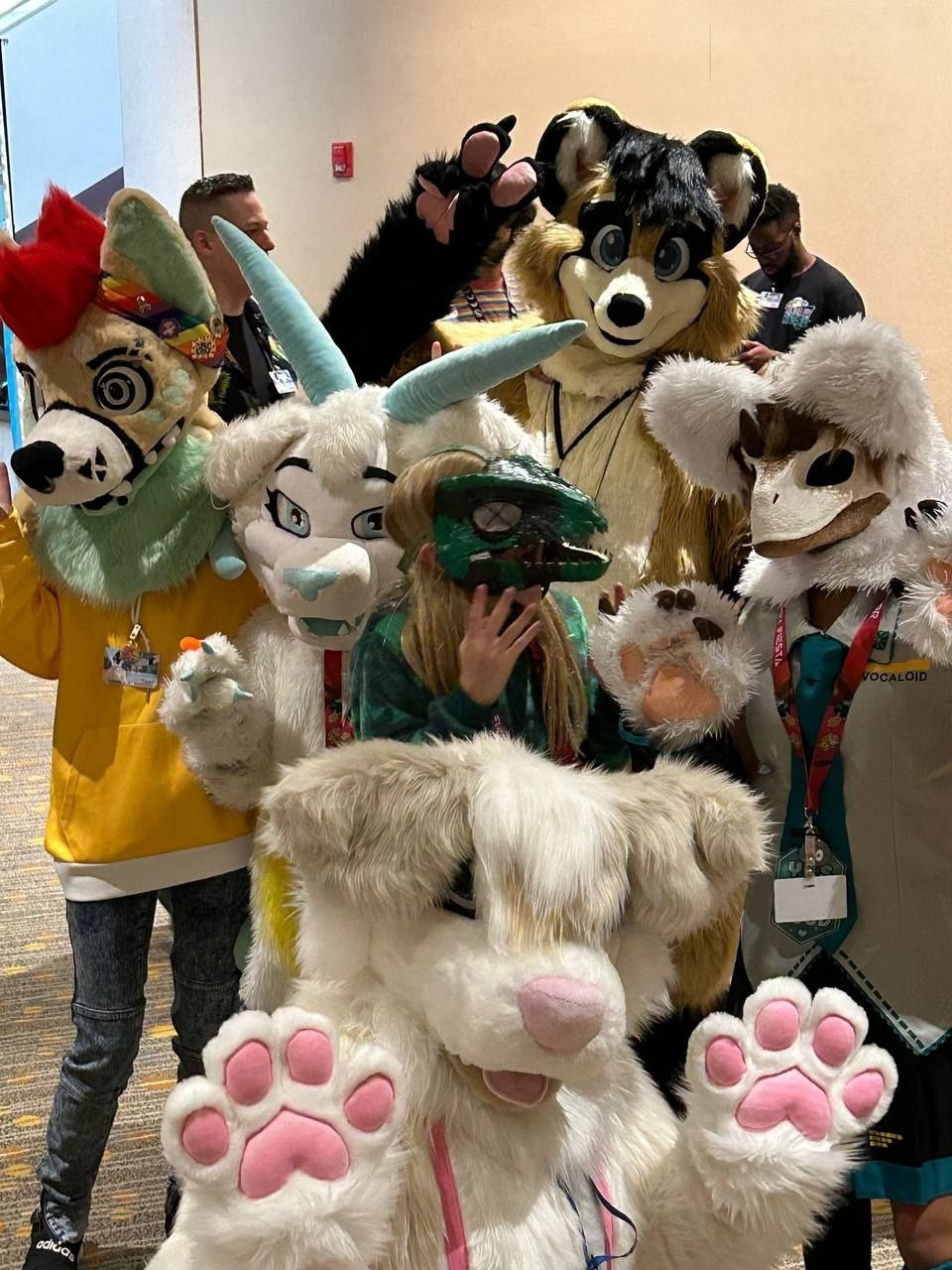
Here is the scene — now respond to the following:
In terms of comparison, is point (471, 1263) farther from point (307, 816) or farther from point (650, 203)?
point (650, 203)

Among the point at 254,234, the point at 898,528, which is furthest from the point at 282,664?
the point at 254,234

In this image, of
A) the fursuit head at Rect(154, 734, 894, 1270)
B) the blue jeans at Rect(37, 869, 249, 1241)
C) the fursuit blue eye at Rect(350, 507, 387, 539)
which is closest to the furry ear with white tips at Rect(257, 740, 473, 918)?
the fursuit head at Rect(154, 734, 894, 1270)

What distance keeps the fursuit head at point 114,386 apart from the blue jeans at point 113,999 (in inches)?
16.2

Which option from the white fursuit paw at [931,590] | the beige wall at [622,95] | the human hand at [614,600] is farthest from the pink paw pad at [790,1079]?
the beige wall at [622,95]

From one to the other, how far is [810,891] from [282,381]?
127 centimetres

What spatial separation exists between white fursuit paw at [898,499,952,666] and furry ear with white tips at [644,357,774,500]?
8.6 inches

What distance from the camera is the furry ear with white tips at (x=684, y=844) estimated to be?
1.08 meters

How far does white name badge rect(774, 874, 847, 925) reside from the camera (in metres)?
1.50

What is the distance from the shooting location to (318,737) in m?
1.65

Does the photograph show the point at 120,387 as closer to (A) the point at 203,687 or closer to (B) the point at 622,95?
(A) the point at 203,687

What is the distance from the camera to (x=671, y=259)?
200 cm

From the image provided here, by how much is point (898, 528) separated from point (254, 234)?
164 cm

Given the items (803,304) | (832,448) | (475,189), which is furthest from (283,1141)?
(803,304)

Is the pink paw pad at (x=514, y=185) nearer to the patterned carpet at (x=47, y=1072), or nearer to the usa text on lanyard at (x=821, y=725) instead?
the usa text on lanyard at (x=821, y=725)
